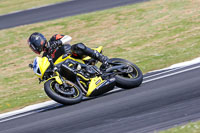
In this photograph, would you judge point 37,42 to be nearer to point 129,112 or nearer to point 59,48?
point 59,48

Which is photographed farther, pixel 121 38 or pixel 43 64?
pixel 121 38

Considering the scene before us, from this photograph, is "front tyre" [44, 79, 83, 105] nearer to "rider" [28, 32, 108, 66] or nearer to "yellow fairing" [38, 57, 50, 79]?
"yellow fairing" [38, 57, 50, 79]

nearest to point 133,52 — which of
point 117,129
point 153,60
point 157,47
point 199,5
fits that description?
point 157,47

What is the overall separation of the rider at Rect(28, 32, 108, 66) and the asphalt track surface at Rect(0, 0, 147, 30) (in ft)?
34.5

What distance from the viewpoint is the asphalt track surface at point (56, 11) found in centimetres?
1842

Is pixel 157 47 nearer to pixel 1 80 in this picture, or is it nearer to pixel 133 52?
pixel 133 52

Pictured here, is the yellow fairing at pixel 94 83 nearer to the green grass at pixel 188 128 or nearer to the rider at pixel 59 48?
the rider at pixel 59 48

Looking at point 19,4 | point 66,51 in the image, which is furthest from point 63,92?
point 19,4

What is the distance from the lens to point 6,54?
1480cm

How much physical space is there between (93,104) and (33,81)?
164 inches

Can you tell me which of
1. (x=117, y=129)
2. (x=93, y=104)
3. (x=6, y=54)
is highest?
(x=117, y=129)

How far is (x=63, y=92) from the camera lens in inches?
288

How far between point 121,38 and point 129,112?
8.12 metres

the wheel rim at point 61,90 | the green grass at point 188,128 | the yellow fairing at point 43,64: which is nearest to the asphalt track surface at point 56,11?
the yellow fairing at point 43,64
